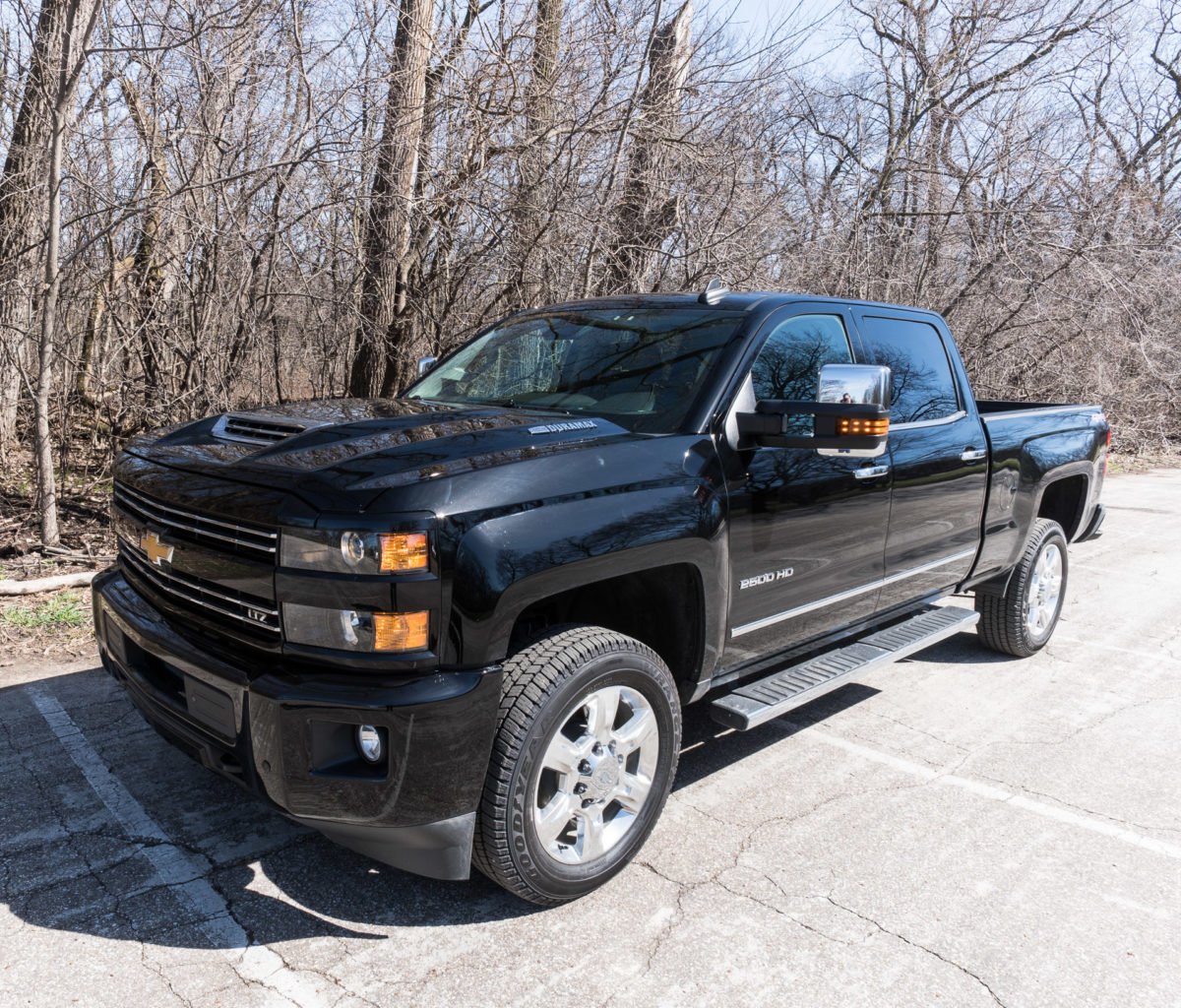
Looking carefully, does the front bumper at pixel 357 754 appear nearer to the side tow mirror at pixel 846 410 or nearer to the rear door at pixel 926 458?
the side tow mirror at pixel 846 410

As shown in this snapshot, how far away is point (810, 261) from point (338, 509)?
31.2 feet

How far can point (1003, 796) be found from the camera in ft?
12.4

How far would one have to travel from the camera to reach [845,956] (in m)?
2.72

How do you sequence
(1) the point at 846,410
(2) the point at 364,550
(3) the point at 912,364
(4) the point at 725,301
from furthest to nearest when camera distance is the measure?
(3) the point at 912,364 → (4) the point at 725,301 → (1) the point at 846,410 → (2) the point at 364,550

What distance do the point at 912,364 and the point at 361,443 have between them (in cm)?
294

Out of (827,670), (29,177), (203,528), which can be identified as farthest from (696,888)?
(29,177)

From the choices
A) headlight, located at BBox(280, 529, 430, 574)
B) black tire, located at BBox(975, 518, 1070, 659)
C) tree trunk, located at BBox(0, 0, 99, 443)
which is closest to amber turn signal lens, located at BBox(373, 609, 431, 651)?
headlight, located at BBox(280, 529, 430, 574)

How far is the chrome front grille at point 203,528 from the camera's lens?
2.63m

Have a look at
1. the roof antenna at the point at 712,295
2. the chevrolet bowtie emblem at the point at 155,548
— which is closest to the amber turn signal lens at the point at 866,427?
the roof antenna at the point at 712,295

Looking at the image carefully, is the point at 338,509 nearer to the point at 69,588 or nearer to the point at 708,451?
the point at 708,451

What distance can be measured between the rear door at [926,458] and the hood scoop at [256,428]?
250 cm

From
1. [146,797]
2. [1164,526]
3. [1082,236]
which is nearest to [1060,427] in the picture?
[146,797]

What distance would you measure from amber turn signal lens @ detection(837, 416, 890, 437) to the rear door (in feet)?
3.22

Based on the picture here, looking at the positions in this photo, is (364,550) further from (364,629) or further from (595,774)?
(595,774)
